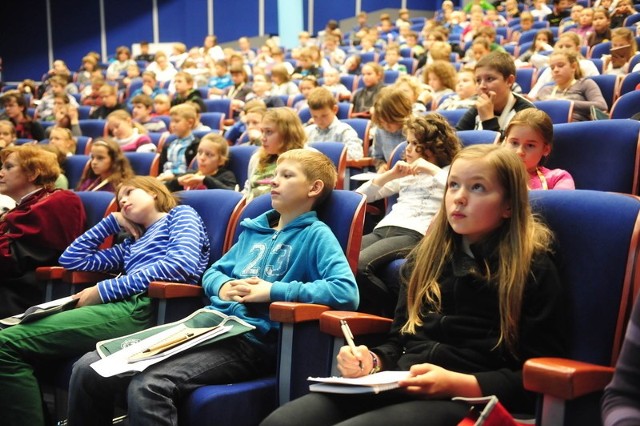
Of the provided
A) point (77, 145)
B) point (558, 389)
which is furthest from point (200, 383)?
point (77, 145)

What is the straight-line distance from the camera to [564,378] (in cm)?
117

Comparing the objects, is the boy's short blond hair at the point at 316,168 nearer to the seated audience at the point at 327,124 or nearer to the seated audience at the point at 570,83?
the seated audience at the point at 327,124

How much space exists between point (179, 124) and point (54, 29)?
32.2 feet

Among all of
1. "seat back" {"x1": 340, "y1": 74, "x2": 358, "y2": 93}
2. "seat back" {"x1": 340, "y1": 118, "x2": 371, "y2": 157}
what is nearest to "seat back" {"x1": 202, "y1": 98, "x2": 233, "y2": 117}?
"seat back" {"x1": 340, "y1": 74, "x2": 358, "y2": 93}

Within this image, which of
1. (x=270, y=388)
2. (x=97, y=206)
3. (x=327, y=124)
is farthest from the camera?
(x=327, y=124)

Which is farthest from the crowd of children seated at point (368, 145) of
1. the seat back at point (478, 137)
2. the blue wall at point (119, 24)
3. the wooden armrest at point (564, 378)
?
the blue wall at point (119, 24)

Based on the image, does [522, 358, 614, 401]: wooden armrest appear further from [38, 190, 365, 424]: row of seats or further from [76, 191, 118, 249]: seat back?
[76, 191, 118, 249]: seat back

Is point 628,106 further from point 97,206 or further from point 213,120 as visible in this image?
point 213,120

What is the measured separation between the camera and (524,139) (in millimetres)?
2146

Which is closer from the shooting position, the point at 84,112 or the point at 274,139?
the point at 274,139

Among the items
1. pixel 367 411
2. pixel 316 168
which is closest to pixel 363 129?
pixel 316 168

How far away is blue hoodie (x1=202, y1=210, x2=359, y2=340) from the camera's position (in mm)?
1805

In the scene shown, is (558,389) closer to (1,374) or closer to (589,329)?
(589,329)

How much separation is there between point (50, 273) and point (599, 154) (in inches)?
72.2
